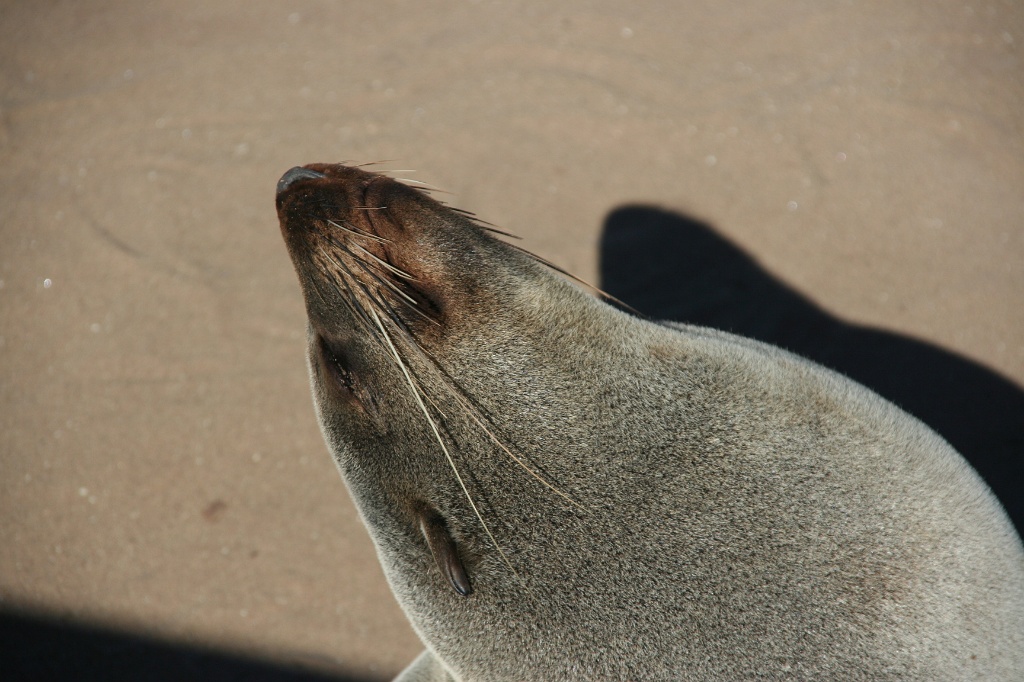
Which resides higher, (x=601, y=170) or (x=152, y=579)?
(x=601, y=170)

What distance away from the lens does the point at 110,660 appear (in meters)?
2.98

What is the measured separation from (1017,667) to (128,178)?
4.47 m

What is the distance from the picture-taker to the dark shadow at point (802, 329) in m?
3.16

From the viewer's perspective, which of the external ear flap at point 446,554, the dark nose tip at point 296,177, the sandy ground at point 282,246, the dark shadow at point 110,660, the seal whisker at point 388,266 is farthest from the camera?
the sandy ground at point 282,246

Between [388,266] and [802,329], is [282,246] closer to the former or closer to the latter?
[388,266]

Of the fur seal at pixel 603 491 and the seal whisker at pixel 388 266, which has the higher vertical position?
the seal whisker at pixel 388 266

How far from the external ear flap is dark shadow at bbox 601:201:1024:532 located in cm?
203

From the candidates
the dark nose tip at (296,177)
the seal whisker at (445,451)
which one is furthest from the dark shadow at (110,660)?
the dark nose tip at (296,177)

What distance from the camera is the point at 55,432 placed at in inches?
134

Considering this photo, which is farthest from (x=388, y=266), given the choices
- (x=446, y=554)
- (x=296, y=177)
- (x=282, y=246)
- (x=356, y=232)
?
(x=282, y=246)

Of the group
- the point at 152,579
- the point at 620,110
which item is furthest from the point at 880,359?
the point at 152,579

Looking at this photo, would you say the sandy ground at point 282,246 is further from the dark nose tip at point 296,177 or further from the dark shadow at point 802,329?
the dark nose tip at point 296,177

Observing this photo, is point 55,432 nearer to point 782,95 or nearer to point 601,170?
point 601,170

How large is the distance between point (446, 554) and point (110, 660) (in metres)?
2.16
